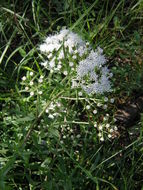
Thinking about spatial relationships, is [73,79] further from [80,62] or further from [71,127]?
[71,127]

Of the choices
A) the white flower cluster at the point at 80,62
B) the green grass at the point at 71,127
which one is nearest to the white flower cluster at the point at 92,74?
the white flower cluster at the point at 80,62

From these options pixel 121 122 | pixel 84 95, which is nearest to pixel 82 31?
pixel 84 95

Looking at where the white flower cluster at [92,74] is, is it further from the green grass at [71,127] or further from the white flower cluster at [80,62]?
the green grass at [71,127]

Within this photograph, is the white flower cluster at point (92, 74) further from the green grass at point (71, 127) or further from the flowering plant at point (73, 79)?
the green grass at point (71, 127)

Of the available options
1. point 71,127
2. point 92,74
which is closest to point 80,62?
point 92,74

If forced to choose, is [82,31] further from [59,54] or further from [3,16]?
[3,16]

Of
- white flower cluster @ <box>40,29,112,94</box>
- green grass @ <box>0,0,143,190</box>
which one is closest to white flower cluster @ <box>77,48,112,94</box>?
white flower cluster @ <box>40,29,112,94</box>
